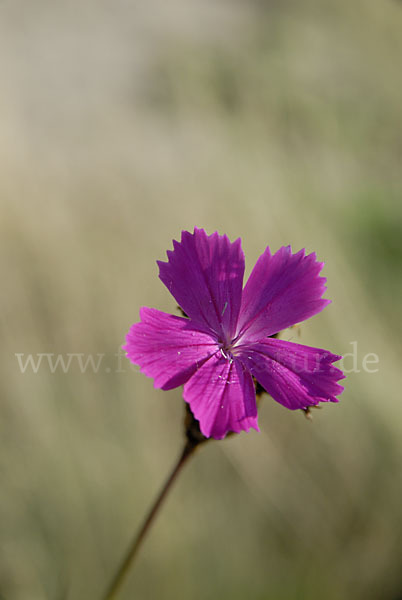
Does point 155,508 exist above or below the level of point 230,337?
below

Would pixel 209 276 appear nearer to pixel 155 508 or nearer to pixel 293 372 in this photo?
pixel 293 372

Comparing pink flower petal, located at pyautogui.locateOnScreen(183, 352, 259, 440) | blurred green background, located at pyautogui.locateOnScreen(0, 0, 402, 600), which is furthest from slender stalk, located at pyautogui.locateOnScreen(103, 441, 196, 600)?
blurred green background, located at pyautogui.locateOnScreen(0, 0, 402, 600)

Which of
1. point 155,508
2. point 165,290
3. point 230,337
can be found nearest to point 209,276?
point 230,337

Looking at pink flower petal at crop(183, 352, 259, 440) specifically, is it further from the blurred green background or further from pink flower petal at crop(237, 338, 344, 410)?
the blurred green background

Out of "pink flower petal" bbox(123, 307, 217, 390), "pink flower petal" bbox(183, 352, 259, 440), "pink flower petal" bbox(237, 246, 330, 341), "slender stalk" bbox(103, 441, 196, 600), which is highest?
"pink flower petal" bbox(237, 246, 330, 341)

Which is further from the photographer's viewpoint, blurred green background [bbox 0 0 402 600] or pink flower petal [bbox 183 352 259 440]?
blurred green background [bbox 0 0 402 600]

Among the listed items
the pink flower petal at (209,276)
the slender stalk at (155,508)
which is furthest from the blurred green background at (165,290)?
the pink flower petal at (209,276)
